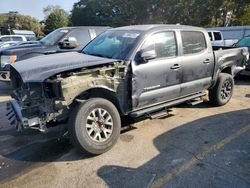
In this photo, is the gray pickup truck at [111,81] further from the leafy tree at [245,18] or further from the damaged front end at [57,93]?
the leafy tree at [245,18]

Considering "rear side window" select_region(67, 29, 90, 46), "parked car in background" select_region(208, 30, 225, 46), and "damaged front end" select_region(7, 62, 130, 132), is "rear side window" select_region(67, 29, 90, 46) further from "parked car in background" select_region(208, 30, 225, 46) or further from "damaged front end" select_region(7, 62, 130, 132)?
"parked car in background" select_region(208, 30, 225, 46)

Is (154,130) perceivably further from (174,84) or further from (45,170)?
(45,170)

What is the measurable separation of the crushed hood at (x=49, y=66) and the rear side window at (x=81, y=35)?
4573mm

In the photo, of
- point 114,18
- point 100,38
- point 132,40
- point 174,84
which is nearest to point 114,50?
point 132,40

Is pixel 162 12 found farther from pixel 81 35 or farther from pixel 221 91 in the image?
pixel 221 91

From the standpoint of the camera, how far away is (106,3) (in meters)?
43.9

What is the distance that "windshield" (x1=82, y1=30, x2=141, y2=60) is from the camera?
4.89m

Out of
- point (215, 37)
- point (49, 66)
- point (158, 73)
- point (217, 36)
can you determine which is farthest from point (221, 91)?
point (217, 36)

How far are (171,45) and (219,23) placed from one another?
1363 inches

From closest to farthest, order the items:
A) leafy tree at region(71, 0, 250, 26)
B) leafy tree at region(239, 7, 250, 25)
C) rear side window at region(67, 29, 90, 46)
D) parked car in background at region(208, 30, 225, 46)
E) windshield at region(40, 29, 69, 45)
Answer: windshield at region(40, 29, 69, 45) → rear side window at region(67, 29, 90, 46) → parked car in background at region(208, 30, 225, 46) → leafy tree at region(239, 7, 250, 25) → leafy tree at region(71, 0, 250, 26)

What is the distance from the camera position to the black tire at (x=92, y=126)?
4.10 metres

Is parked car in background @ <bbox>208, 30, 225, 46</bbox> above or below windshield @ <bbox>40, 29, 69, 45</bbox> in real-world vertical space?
below

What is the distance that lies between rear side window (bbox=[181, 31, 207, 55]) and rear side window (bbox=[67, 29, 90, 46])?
14.6 feet

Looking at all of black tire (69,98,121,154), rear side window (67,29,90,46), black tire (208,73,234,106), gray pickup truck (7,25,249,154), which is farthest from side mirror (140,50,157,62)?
rear side window (67,29,90,46)
